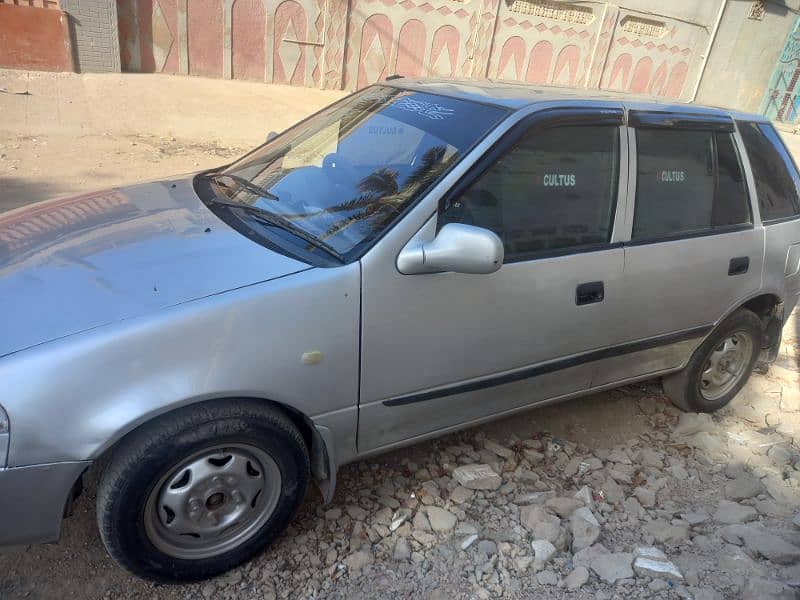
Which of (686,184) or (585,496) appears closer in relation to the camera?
(585,496)

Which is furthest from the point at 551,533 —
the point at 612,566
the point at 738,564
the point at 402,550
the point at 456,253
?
the point at 456,253

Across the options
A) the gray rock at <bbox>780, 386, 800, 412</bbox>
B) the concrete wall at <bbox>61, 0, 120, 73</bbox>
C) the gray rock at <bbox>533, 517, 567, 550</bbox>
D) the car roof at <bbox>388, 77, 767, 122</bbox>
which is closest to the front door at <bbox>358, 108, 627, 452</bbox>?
the car roof at <bbox>388, 77, 767, 122</bbox>

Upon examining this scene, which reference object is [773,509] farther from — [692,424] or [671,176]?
[671,176]

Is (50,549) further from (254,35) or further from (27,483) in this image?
(254,35)

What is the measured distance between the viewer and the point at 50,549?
7.45 feet

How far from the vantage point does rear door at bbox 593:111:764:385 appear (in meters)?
2.86

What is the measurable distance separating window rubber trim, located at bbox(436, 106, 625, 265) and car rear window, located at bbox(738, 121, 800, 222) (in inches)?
43.3

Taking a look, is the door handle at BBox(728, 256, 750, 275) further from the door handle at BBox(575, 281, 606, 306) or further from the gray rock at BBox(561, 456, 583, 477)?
the gray rock at BBox(561, 456, 583, 477)

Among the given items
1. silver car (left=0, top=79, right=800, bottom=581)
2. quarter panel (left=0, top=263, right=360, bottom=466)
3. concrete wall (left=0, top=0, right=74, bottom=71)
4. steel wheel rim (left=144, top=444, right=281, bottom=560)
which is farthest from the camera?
concrete wall (left=0, top=0, right=74, bottom=71)

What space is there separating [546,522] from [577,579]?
0.95 ft

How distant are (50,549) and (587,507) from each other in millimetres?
2235

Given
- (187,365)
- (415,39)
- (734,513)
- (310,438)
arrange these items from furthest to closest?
(415,39), (734,513), (310,438), (187,365)

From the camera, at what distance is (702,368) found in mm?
3512

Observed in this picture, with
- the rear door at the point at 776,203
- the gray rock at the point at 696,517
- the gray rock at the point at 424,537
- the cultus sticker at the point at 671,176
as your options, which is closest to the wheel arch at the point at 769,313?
the rear door at the point at 776,203
